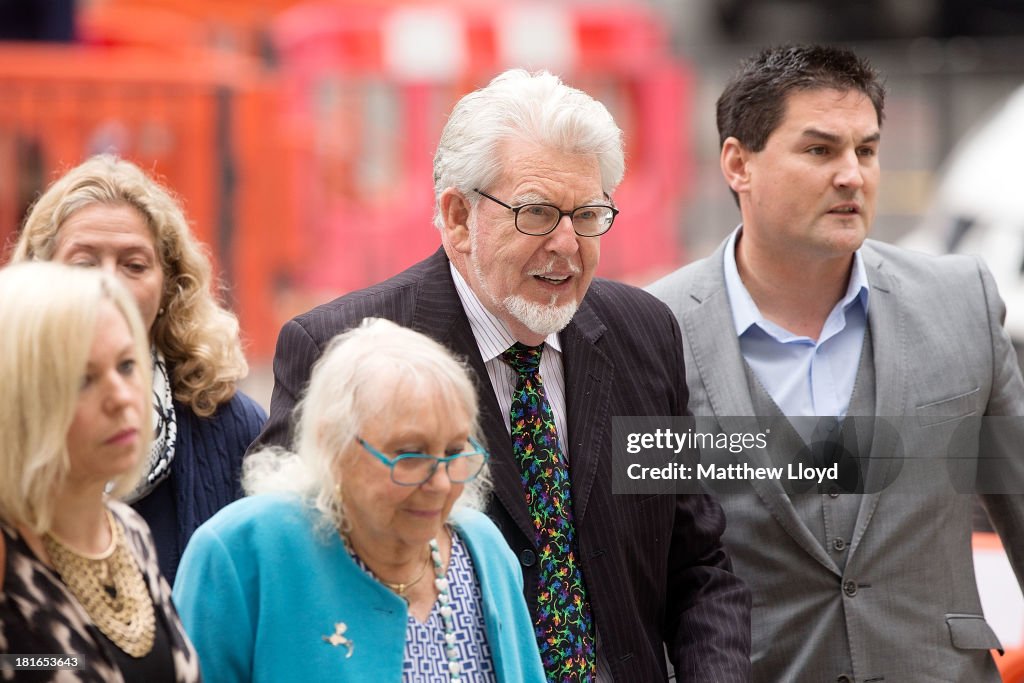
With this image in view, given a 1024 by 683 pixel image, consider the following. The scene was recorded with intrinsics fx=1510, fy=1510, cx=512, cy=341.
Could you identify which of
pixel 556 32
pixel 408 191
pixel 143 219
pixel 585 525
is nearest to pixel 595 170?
pixel 585 525

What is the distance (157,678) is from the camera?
2355mm

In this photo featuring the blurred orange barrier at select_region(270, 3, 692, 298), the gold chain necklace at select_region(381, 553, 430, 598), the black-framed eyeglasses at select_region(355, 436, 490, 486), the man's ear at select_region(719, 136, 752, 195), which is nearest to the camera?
the black-framed eyeglasses at select_region(355, 436, 490, 486)

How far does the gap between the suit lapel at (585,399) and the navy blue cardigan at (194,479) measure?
0.78 metres

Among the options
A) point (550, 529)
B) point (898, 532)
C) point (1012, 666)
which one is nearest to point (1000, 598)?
point (1012, 666)

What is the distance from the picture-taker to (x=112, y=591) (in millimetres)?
2373

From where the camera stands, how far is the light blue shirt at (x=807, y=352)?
384cm

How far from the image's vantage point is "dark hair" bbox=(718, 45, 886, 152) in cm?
391

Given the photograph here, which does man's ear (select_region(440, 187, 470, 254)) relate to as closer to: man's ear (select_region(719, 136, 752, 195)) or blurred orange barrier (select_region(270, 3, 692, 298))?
man's ear (select_region(719, 136, 752, 195))

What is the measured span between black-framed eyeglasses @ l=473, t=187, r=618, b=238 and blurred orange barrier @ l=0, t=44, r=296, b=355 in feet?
20.2

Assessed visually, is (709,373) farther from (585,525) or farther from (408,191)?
(408,191)

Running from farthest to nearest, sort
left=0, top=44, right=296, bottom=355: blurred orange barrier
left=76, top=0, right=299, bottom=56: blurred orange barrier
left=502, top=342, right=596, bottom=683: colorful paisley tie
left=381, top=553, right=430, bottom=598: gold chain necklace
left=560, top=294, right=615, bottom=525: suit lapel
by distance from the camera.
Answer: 1. left=76, top=0, right=299, bottom=56: blurred orange barrier
2. left=0, top=44, right=296, bottom=355: blurred orange barrier
3. left=560, top=294, right=615, bottom=525: suit lapel
4. left=502, top=342, right=596, bottom=683: colorful paisley tie
5. left=381, top=553, right=430, bottom=598: gold chain necklace

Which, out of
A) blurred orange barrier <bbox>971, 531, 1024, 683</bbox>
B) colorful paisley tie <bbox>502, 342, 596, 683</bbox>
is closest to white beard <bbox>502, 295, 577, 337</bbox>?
colorful paisley tie <bbox>502, 342, 596, 683</bbox>

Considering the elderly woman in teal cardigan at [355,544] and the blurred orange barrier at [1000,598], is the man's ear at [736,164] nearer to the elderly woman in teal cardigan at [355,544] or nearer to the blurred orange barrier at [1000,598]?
the blurred orange barrier at [1000,598]

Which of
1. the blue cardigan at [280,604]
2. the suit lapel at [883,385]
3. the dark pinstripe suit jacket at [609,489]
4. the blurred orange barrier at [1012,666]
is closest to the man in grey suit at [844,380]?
the suit lapel at [883,385]
